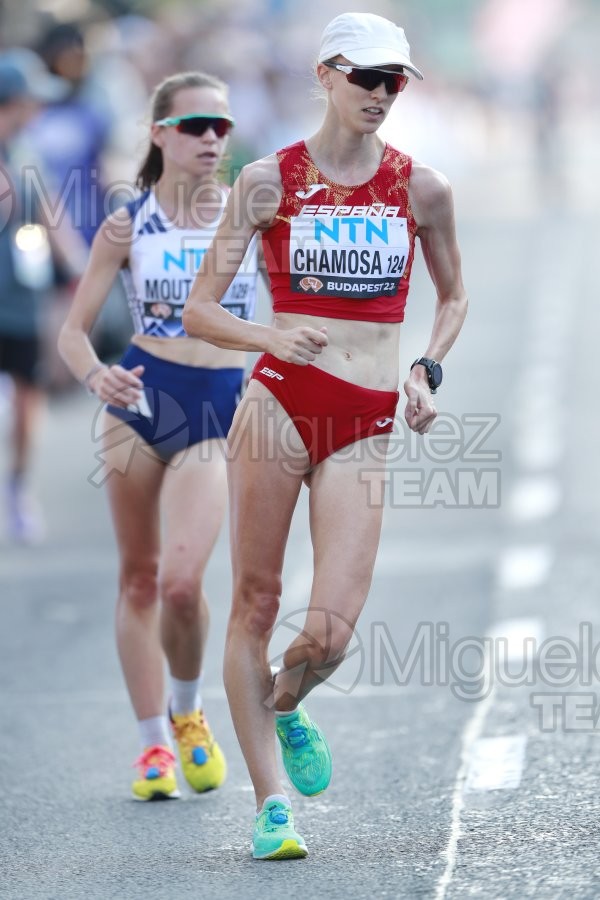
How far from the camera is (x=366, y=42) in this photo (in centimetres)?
557

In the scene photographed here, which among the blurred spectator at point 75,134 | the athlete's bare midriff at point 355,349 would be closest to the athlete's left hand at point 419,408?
the athlete's bare midriff at point 355,349

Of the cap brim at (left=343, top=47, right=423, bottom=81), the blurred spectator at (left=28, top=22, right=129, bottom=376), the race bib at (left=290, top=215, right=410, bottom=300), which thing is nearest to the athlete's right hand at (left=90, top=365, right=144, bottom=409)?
the race bib at (left=290, top=215, right=410, bottom=300)

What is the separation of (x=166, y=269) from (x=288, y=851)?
2.05 meters

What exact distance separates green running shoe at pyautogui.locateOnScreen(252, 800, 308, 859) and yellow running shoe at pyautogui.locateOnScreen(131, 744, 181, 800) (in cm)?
94

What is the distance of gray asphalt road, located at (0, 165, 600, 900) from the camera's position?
18.2 ft

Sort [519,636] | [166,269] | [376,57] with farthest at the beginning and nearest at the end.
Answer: [519,636]
[166,269]
[376,57]

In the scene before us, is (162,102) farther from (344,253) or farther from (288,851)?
(288,851)

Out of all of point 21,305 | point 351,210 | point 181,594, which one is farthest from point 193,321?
point 21,305

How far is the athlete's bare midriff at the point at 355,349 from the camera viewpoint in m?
5.70

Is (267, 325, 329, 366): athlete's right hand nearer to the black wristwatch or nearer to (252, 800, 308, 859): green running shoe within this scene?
the black wristwatch

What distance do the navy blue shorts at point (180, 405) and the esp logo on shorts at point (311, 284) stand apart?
1.05 meters

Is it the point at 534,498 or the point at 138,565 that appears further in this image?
the point at 534,498

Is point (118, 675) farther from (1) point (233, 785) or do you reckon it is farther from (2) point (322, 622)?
(2) point (322, 622)

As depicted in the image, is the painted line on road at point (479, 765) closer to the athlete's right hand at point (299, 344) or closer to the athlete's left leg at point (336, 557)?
the athlete's left leg at point (336, 557)
